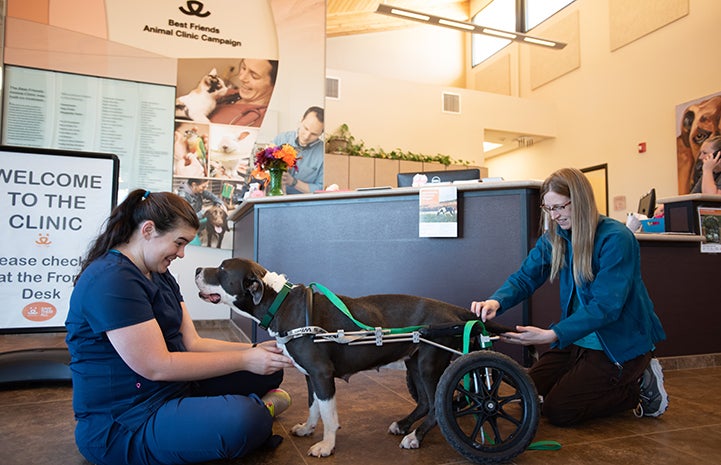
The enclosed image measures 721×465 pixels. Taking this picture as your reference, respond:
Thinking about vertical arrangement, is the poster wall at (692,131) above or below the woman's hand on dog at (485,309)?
above

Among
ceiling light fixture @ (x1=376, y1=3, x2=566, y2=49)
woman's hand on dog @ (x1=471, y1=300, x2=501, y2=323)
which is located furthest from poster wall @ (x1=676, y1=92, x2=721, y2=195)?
woman's hand on dog @ (x1=471, y1=300, x2=501, y2=323)

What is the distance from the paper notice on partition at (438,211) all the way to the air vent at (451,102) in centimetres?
697

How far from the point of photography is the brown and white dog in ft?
5.95

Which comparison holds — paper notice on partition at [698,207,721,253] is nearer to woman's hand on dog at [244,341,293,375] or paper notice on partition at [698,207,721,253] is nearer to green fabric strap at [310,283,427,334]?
green fabric strap at [310,283,427,334]

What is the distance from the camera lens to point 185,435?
4.96 ft

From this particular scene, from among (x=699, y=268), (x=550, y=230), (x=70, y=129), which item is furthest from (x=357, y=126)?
(x=550, y=230)

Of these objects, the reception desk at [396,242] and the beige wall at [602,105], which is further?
the beige wall at [602,105]

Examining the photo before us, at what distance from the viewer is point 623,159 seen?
27.0 feet

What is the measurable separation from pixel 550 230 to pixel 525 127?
8.22 meters

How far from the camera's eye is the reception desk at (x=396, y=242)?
3060 mm

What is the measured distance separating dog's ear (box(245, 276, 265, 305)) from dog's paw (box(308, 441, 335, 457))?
1.91 feet

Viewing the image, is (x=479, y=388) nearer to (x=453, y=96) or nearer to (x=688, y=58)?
(x=688, y=58)

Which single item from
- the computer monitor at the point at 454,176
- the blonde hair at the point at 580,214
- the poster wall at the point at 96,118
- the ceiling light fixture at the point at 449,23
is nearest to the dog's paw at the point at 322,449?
the blonde hair at the point at 580,214

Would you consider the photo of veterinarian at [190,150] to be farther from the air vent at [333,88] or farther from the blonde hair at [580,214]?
the air vent at [333,88]
